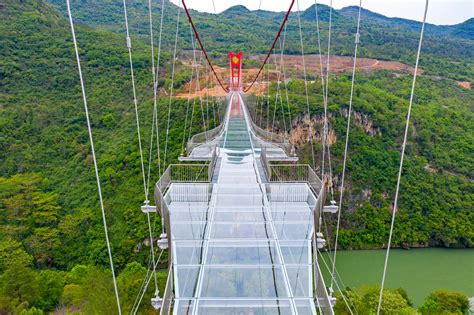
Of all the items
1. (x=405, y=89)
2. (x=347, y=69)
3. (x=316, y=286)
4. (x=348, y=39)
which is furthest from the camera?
(x=348, y=39)

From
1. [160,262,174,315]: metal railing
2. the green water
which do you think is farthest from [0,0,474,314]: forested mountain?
[160,262,174,315]: metal railing

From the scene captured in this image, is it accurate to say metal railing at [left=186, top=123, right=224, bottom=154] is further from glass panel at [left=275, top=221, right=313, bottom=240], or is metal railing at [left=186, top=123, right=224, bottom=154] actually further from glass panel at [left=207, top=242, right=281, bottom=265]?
glass panel at [left=207, top=242, right=281, bottom=265]

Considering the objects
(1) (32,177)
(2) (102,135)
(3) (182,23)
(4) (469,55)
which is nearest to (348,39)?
(4) (469,55)

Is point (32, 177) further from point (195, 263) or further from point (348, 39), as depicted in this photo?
point (348, 39)

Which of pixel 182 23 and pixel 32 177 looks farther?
pixel 182 23

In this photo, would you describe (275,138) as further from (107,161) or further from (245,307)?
(107,161)

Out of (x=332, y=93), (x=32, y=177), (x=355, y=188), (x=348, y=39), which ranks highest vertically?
(x=348, y=39)

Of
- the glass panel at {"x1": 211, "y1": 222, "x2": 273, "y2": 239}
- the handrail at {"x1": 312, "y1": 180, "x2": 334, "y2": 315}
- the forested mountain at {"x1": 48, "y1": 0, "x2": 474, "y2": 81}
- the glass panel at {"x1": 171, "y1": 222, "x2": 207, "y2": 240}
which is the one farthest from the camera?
the forested mountain at {"x1": 48, "y1": 0, "x2": 474, "y2": 81}
